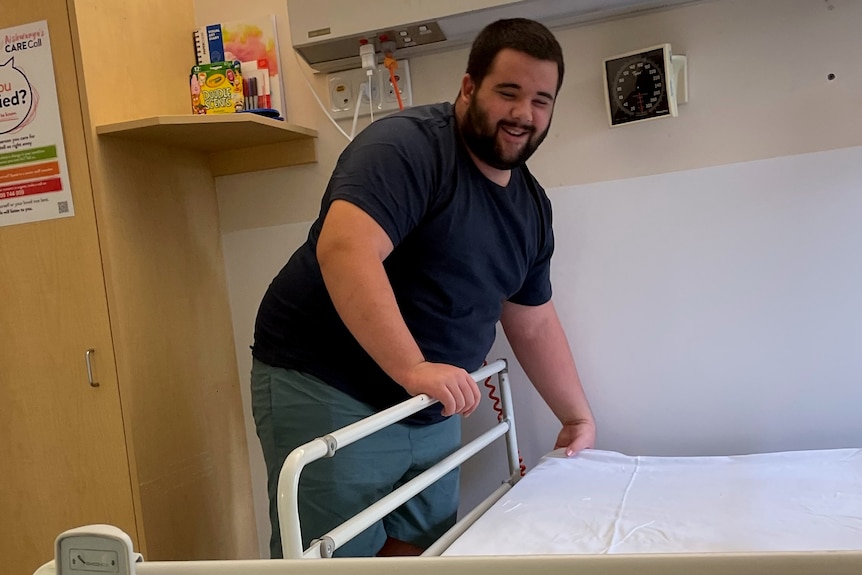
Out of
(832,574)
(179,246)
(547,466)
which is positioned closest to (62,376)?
(179,246)

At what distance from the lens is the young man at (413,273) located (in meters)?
1.19

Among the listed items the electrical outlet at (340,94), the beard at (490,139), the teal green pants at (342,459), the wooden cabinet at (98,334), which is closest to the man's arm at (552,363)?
the teal green pants at (342,459)

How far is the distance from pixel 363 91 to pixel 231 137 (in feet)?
1.07

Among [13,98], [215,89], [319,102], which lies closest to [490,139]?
[319,102]

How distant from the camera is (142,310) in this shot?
1615 millimetres

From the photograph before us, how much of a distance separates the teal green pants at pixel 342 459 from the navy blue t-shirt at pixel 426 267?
0.11ft

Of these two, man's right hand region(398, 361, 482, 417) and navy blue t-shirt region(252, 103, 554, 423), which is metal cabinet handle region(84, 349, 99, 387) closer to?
navy blue t-shirt region(252, 103, 554, 423)

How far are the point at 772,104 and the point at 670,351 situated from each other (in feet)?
1.83

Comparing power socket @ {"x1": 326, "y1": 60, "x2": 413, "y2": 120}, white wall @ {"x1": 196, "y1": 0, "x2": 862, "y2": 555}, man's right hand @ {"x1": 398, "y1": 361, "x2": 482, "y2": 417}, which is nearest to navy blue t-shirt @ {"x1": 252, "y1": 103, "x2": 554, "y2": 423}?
man's right hand @ {"x1": 398, "y1": 361, "x2": 482, "y2": 417}

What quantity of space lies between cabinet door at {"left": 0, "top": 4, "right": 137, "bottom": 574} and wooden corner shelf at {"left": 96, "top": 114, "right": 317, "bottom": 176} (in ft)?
0.45

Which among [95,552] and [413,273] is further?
[413,273]

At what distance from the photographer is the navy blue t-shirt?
1.21 meters

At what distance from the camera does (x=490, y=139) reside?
4.18ft

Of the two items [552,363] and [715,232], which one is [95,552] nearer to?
[552,363]
